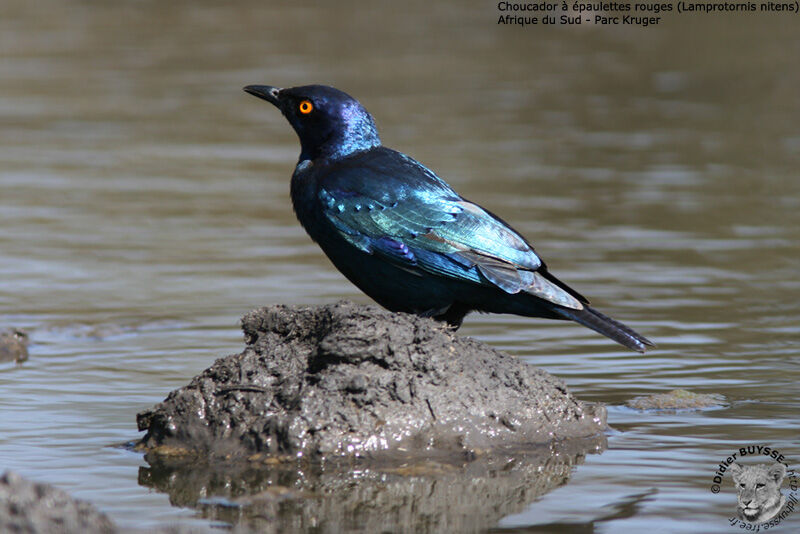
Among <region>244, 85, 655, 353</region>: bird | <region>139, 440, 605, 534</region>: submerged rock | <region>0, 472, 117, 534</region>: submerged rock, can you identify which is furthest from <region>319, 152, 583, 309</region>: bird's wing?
<region>0, 472, 117, 534</region>: submerged rock

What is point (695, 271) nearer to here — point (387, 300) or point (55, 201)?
point (387, 300)

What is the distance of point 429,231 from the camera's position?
592 centimetres

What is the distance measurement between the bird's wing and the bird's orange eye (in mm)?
558

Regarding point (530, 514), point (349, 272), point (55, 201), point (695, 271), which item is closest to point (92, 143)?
point (55, 201)

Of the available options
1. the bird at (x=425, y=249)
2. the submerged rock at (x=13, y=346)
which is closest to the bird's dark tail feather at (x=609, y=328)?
the bird at (x=425, y=249)

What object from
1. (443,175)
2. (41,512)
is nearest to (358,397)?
(41,512)

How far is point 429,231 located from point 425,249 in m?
0.09

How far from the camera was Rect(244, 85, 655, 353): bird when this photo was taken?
231 inches

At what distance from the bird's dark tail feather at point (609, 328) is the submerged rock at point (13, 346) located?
2918 millimetres

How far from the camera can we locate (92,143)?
13.4 m

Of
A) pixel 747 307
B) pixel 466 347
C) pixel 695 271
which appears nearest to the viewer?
pixel 466 347

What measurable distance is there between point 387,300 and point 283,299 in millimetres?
2389

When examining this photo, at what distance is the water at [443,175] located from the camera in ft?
18.9

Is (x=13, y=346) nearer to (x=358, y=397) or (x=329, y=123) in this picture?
(x=329, y=123)
